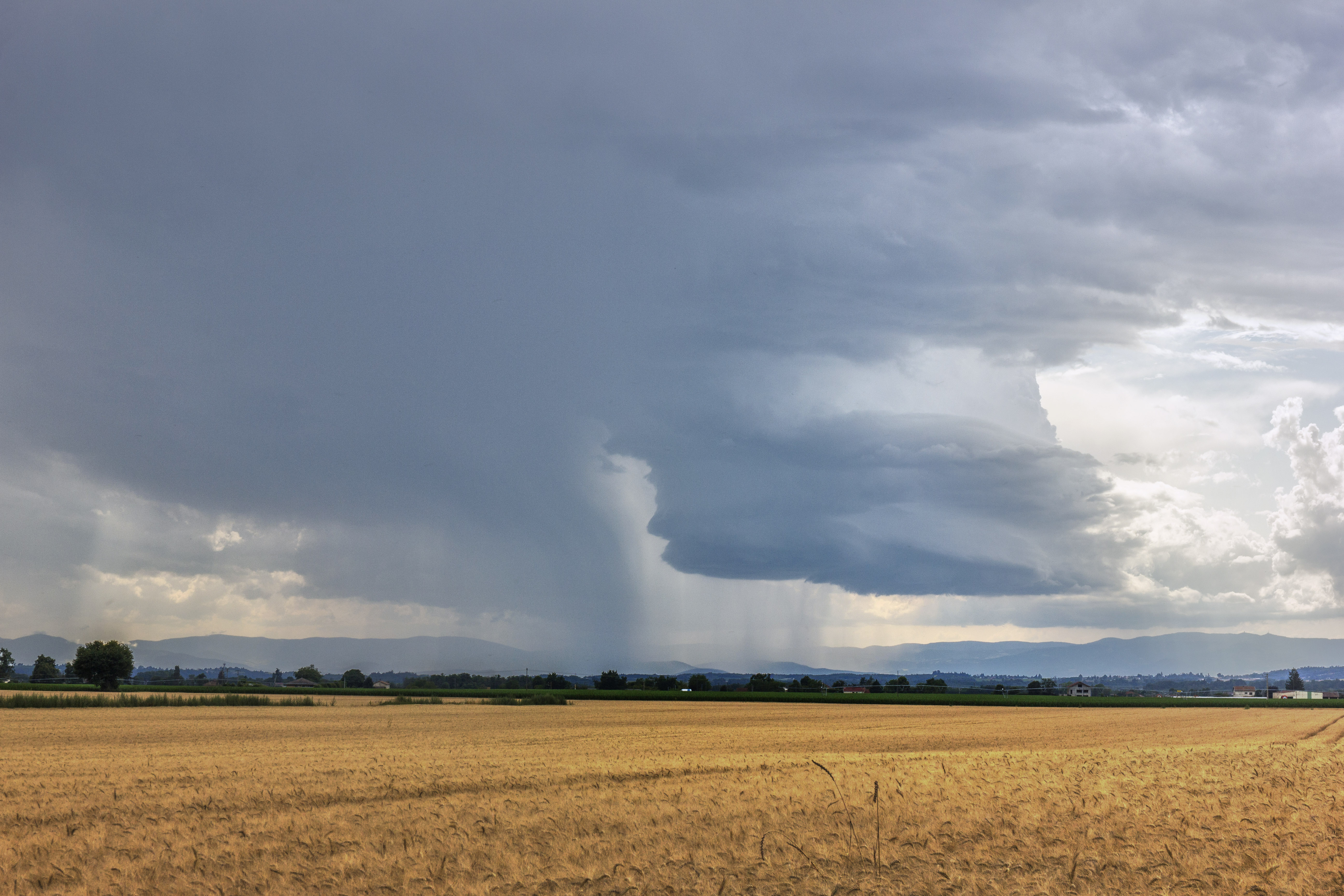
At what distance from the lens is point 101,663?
19712 centimetres

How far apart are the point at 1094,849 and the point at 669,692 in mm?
176085

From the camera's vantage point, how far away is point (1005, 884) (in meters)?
14.8

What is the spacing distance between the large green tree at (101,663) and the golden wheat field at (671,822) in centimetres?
18737

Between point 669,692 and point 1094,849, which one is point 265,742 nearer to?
point 1094,849

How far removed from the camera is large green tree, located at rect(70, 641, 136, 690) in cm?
19612

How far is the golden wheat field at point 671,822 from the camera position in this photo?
14828 millimetres

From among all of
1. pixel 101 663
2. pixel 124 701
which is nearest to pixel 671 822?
pixel 124 701

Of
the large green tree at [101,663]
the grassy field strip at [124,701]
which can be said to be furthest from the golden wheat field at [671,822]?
the large green tree at [101,663]

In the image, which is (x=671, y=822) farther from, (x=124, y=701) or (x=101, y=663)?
(x=101, y=663)

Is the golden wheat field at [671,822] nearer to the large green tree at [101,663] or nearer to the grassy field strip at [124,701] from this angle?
the grassy field strip at [124,701]

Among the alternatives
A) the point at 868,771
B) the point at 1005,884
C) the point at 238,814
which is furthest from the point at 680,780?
the point at 1005,884

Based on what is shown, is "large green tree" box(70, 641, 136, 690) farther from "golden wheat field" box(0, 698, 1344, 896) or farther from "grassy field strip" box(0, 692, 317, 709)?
"golden wheat field" box(0, 698, 1344, 896)

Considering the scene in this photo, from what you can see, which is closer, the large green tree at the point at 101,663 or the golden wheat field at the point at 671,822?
the golden wheat field at the point at 671,822

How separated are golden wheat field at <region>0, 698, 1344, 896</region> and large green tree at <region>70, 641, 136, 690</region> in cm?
18737
